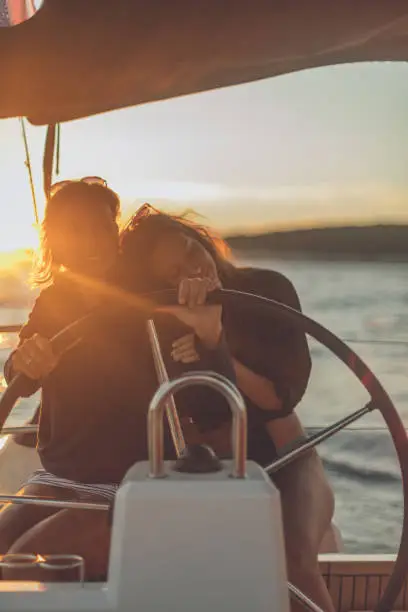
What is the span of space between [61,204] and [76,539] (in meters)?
0.56

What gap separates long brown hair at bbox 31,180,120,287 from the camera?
1.38 metres

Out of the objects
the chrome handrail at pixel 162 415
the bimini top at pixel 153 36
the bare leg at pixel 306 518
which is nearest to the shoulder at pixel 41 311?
the bimini top at pixel 153 36

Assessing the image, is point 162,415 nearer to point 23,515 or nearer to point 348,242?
point 23,515

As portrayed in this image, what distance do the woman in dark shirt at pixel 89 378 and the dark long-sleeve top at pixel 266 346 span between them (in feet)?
0.33

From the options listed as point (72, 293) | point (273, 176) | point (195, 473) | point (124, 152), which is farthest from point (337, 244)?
point (195, 473)

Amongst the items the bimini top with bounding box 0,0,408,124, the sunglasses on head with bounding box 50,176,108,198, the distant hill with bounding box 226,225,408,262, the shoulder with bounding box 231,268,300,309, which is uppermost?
the bimini top with bounding box 0,0,408,124

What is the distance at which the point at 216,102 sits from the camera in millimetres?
1602

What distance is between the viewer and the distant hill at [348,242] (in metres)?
1.71

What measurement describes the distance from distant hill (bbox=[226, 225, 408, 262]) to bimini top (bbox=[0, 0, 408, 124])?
548 millimetres

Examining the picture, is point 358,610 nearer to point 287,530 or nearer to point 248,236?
point 287,530

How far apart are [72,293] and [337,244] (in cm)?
63

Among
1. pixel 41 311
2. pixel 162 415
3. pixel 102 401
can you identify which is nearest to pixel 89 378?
pixel 102 401

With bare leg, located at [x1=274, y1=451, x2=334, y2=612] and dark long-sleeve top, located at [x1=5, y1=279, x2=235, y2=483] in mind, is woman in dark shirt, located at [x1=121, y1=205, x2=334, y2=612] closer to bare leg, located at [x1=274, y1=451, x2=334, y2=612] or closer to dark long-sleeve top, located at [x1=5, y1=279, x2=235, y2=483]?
bare leg, located at [x1=274, y1=451, x2=334, y2=612]

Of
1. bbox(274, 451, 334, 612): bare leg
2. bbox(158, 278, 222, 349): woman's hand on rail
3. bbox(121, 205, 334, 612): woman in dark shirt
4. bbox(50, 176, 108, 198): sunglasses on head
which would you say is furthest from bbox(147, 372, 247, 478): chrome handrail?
bbox(50, 176, 108, 198): sunglasses on head
